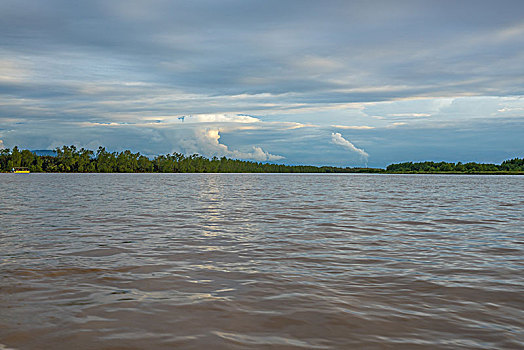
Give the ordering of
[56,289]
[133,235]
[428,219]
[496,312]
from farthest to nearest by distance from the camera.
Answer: [428,219] < [133,235] < [56,289] < [496,312]

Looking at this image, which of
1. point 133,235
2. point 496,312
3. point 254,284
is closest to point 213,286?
point 254,284

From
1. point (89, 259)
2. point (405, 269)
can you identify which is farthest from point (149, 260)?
point (405, 269)

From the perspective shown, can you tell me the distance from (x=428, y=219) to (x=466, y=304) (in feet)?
57.1

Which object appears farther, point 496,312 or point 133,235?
point 133,235

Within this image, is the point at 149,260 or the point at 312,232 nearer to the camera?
the point at 149,260

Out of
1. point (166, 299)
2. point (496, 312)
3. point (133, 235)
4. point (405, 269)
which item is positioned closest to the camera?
point (496, 312)

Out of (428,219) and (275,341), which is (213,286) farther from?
(428,219)

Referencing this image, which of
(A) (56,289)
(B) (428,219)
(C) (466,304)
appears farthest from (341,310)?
(B) (428,219)

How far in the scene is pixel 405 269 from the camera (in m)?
12.1

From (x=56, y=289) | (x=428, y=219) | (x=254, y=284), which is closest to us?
(x=56, y=289)

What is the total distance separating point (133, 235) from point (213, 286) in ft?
28.5

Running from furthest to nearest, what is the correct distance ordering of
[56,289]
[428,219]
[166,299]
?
[428,219]
[56,289]
[166,299]

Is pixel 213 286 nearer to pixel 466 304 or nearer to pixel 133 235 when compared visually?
pixel 466 304

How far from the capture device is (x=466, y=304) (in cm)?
904
